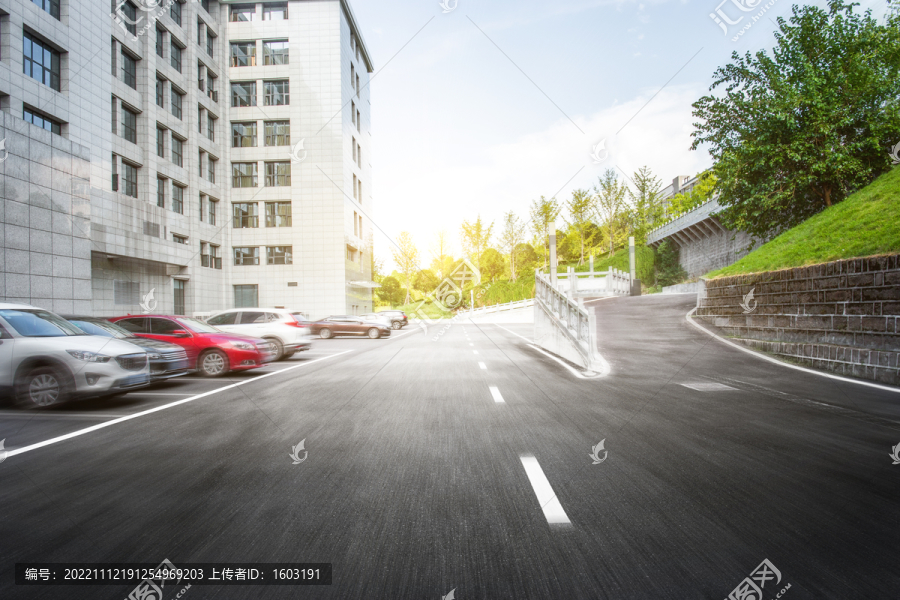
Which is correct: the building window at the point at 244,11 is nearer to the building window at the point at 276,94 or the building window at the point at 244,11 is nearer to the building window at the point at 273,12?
the building window at the point at 273,12

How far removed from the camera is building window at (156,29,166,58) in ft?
100

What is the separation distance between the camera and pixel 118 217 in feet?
85.5

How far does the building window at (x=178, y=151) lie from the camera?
104 ft

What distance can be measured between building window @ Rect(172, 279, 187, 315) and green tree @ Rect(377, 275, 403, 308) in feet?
129

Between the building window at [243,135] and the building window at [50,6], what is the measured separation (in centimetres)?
1616

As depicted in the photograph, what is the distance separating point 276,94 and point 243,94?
2.90 metres

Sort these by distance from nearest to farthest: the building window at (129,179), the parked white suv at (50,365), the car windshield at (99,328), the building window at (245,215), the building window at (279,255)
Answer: the parked white suv at (50,365) < the car windshield at (99,328) < the building window at (129,179) < the building window at (279,255) < the building window at (245,215)

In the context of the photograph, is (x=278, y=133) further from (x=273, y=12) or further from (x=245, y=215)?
(x=273, y=12)

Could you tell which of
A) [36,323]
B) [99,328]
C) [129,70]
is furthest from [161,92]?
[36,323]

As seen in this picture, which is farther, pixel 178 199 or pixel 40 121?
pixel 178 199

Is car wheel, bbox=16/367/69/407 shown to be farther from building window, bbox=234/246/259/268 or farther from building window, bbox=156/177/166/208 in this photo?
building window, bbox=234/246/259/268

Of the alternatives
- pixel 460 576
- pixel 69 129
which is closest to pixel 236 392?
pixel 460 576

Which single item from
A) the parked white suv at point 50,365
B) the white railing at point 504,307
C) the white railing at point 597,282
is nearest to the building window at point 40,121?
the parked white suv at point 50,365

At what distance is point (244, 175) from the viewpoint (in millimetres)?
38312
